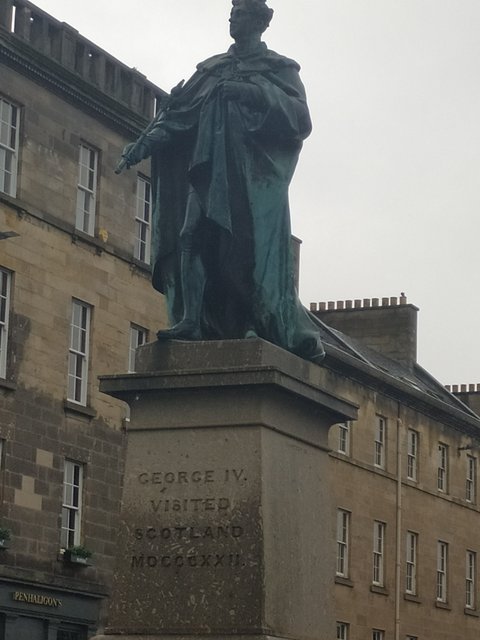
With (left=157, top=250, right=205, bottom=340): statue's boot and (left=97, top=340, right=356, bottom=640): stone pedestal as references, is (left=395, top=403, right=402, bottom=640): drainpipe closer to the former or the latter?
(left=97, top=340, right=356, bottom=640): stone pedestal

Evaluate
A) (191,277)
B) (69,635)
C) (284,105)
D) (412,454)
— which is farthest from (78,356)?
(284,105)

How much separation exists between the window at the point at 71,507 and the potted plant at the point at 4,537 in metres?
2.15

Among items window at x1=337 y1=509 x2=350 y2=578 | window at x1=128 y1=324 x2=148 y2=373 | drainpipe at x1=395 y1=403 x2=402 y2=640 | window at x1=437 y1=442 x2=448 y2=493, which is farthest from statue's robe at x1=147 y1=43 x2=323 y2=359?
window at x1=437 y1=442 x2=448 y2=493

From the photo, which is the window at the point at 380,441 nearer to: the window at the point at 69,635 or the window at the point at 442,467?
the window at the point at 442,467

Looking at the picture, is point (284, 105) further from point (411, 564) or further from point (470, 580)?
point (470, 580)

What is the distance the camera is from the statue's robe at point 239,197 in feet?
39.4

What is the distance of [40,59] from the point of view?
118 ft

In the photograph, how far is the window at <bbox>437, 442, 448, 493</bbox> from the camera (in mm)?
57066

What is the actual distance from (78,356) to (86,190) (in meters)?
3.49

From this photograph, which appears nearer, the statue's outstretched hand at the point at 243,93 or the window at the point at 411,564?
the statue's outstretched hand at the point at 243,93

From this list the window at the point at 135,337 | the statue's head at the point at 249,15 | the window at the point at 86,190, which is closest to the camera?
the statue's head at the point at 249,15

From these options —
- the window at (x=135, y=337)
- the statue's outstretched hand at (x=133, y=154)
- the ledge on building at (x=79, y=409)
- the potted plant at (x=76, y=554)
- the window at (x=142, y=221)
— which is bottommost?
the potted plant at (x=76, y=554)

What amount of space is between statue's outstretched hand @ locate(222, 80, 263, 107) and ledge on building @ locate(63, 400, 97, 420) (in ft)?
80.0

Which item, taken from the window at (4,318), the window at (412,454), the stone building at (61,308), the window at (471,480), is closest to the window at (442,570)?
the window at (471,480)
